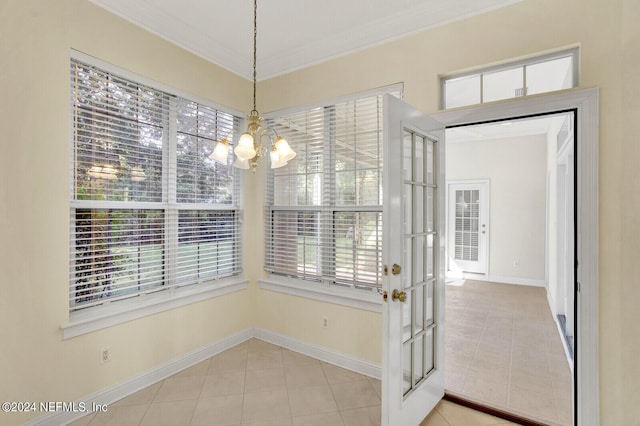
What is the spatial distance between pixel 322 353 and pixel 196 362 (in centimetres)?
118

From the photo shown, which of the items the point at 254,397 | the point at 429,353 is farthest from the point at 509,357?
the point at 254,397

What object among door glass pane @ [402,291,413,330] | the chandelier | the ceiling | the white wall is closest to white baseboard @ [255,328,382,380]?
door glass pane @ [402,291,413,330]

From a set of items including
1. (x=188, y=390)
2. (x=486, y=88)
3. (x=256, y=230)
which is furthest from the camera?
(x=256, y=230)

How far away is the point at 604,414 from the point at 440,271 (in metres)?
1.19

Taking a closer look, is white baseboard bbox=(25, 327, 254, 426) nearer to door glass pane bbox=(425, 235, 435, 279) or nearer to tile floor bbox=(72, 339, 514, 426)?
tile floor bbox=(72, 339, 514, 426)

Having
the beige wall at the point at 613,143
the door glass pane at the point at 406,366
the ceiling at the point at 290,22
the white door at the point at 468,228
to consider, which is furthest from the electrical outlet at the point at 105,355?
the white door at the point at 468,228

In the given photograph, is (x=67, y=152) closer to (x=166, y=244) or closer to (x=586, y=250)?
(x=166, y=244)

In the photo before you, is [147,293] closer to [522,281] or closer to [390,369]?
[390,369]

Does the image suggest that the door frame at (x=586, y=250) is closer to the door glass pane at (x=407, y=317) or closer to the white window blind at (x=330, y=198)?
the door glass pane at (x=407, y=317)

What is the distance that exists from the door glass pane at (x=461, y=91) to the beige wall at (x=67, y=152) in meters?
0.11

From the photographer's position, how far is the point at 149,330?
2.62m

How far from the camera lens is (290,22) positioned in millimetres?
2627

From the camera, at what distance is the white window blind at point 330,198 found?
282 centimetres

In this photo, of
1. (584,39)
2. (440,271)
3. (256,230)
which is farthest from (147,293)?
(584,39)
